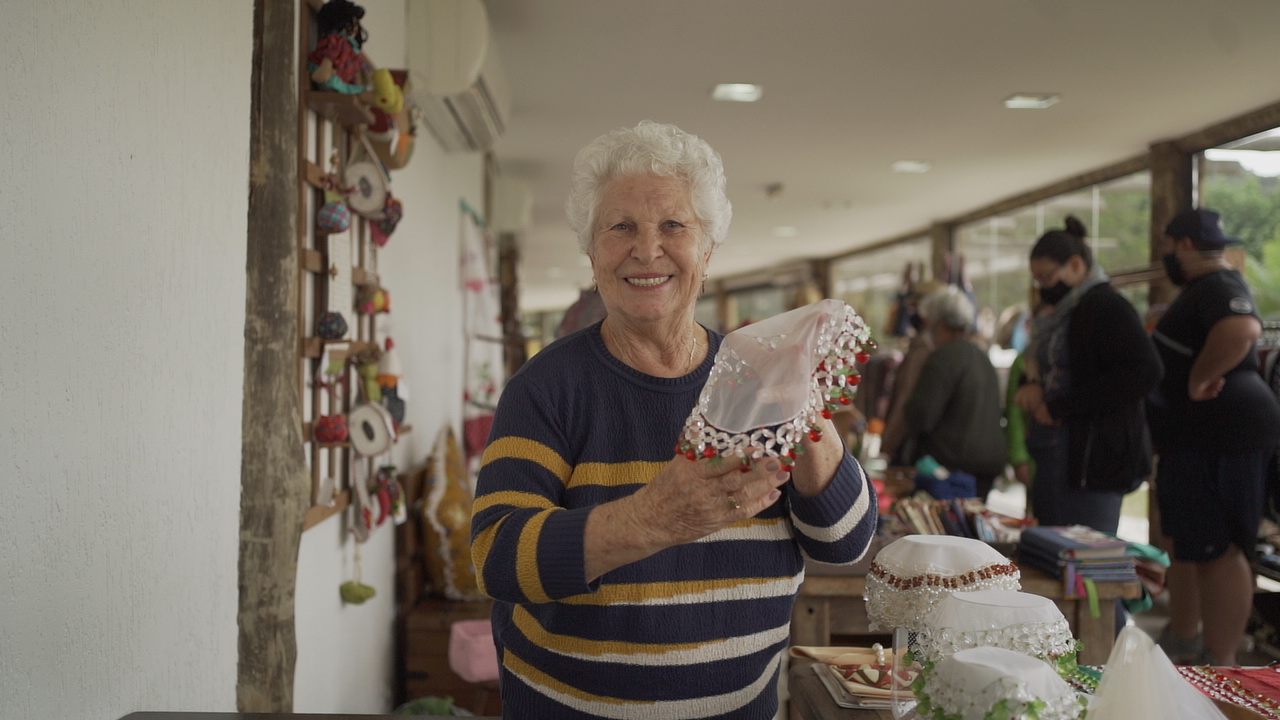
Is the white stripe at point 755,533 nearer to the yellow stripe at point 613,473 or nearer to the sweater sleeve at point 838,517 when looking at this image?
the sweater sleeve at point 838,517

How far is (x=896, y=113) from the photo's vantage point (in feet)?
17.0

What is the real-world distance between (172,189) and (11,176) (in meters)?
0.40

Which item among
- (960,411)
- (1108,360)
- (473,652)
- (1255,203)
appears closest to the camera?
(473,652)

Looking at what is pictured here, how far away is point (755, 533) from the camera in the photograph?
1255 millimetres

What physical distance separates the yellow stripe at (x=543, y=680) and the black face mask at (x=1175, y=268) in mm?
3232

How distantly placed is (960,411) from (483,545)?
3.30 m

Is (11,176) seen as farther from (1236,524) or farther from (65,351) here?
(1236,524)

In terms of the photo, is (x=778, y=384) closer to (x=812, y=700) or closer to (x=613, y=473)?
(x=613, y=473)

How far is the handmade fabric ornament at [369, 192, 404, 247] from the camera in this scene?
245cm

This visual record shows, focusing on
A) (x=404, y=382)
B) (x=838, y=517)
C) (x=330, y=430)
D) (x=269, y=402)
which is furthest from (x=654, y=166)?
(x=404, y=382)

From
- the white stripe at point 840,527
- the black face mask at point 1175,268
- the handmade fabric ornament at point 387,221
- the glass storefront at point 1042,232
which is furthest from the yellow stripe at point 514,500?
the glass storefront at point 1042,232

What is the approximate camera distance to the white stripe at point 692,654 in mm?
1196

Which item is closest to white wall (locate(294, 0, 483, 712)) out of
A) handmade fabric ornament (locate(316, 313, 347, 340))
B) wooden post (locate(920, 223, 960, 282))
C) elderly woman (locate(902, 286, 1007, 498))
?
handmade fabric ornament (locate(316, 313, 347, 340))

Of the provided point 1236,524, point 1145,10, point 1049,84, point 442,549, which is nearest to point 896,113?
point 1049,84
